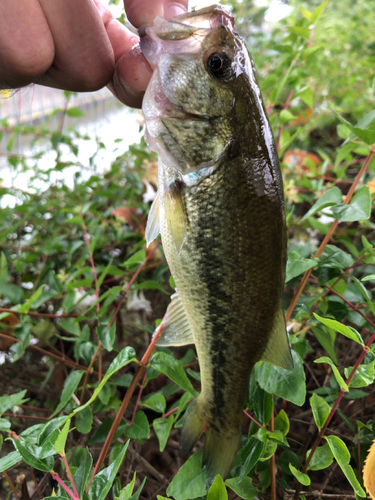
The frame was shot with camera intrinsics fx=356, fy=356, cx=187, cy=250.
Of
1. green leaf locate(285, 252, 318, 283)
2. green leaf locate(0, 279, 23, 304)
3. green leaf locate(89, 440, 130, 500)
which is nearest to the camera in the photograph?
green leaf locate(89, 440, 130, 500)

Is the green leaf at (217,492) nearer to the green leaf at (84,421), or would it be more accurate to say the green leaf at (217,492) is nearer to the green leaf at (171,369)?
the green leaf at (171,369)

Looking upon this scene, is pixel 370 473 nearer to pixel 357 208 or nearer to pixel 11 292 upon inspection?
pixel 357 208

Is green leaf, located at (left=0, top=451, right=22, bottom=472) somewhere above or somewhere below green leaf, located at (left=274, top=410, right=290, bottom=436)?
above

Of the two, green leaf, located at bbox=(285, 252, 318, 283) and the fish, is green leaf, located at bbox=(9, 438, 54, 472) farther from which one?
green leaf, located at bbox=(285, 252, 318, 283)

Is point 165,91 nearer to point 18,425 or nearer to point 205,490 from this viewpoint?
point 205,490

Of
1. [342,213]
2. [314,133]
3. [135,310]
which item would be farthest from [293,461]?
[314,133]

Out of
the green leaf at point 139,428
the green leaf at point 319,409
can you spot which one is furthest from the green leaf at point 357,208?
the green leaf at point 139,428

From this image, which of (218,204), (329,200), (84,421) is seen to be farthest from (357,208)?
(84,421)

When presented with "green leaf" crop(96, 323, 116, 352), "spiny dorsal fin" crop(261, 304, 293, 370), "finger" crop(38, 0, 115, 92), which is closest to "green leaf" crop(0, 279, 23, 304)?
"green leaf" crop(96, 323, 116, 352)
